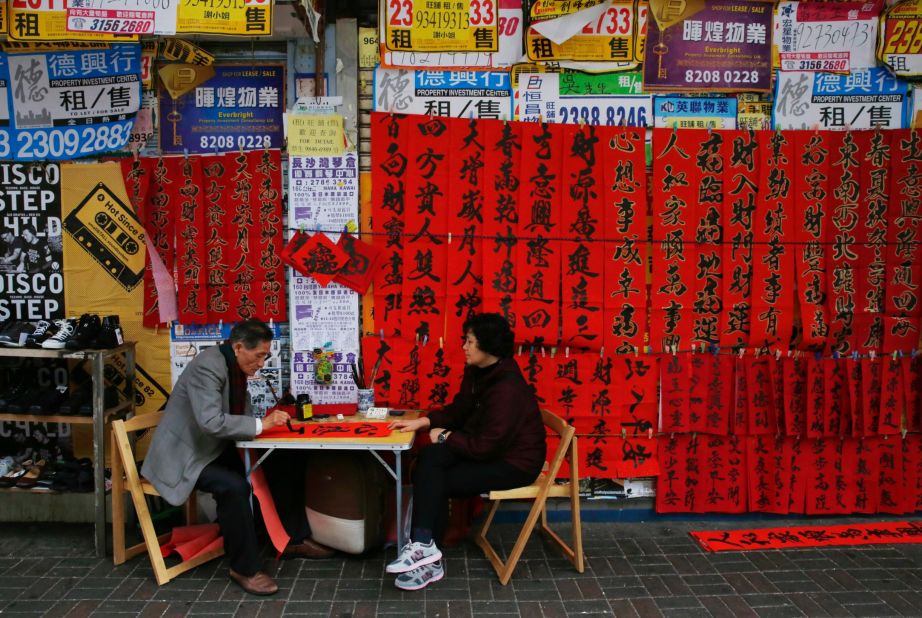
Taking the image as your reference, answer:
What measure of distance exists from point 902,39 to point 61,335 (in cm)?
704

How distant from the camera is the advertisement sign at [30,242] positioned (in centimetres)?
512

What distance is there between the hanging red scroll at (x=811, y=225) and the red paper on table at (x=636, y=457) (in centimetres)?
154

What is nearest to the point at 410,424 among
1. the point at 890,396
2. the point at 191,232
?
the point at 191,232

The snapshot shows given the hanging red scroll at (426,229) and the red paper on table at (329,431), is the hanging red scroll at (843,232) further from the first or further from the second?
the red paper on table at (329,431)

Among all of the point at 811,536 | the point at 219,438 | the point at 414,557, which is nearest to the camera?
the point at 414,557

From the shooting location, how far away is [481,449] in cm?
425

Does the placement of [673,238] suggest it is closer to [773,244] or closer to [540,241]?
[773,244]

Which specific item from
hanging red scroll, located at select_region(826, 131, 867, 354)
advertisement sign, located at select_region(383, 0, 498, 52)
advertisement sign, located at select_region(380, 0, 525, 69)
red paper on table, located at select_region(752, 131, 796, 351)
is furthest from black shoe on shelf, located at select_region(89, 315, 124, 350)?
hanging red scroll, located at select_region(826, 131, 867, 354)

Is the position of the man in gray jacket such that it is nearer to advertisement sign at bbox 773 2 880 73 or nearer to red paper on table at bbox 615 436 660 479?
red paper on table at bbox 615 436 660 479

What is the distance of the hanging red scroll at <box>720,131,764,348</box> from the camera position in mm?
5035

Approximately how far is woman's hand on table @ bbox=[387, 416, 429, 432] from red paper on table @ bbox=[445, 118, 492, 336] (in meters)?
0.80

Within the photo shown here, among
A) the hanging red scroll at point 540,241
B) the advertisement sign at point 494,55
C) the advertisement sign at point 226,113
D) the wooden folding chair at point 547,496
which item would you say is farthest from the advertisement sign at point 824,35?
the advertisement sign at point 226,113

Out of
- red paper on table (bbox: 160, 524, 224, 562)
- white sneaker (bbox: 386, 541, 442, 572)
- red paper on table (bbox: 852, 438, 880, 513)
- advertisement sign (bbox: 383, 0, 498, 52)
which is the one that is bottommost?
red paper on table (bbox: 160, 524, 224, 562)

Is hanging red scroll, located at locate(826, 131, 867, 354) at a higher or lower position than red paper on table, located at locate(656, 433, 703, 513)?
higher
